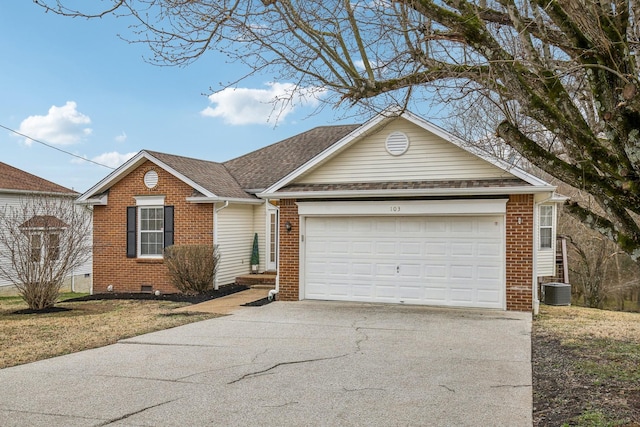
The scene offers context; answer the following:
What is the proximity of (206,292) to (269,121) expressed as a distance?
30.2 ft

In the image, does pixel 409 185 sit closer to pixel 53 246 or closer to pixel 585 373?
pixel 585 373

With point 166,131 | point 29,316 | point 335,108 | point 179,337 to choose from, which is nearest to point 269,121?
point 335,108

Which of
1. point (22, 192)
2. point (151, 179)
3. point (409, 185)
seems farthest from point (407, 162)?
point (22, 192)

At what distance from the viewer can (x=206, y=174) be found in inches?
737

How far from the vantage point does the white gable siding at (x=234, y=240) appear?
17438 mm

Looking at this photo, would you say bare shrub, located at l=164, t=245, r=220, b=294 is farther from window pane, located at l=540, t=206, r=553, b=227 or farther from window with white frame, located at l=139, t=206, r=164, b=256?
window pane, located at l=540, t=206, r=553, b=227

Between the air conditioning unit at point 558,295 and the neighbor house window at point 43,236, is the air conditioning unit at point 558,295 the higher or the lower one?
the lower one

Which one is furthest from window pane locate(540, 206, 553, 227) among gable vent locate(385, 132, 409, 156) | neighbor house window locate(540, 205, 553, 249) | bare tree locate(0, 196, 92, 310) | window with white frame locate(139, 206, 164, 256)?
bare tree locate(0, 196, 92, 310)

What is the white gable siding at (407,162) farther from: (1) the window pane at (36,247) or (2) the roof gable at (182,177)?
(1) the window pane at (36,247)

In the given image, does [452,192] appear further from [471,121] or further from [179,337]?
[179,337]

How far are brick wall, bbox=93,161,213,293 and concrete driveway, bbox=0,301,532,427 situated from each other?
6.48m

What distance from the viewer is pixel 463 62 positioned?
25.2ft

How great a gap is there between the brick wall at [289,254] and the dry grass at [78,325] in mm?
Result: 2490

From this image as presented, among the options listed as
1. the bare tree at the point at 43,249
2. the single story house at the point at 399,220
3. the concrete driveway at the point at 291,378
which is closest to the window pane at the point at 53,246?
the bare tree at the point at 43,249
